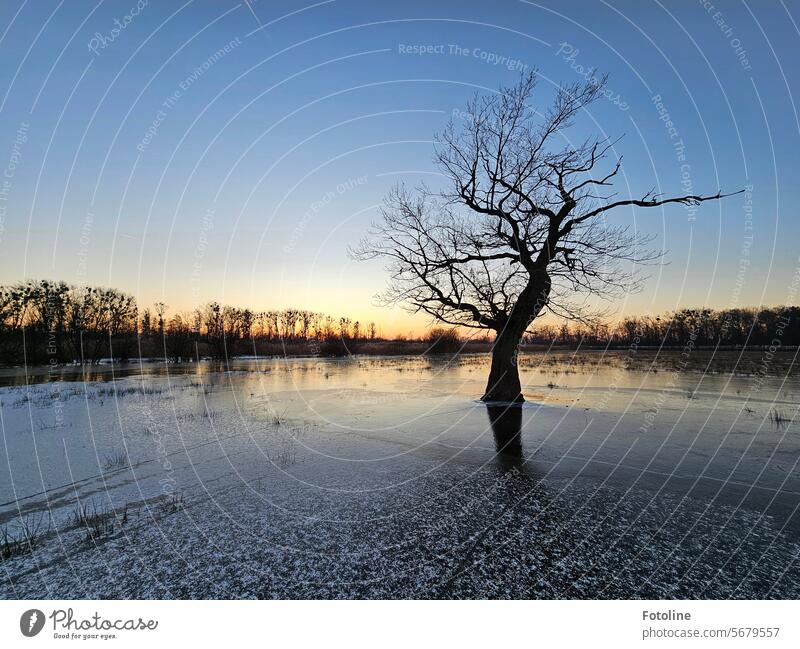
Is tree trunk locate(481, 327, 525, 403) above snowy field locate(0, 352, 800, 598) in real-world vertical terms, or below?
above

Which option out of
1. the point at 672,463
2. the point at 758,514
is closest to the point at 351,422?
the point at 672,463

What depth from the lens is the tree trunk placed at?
1858 cm

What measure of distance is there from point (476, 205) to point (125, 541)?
57.7 feet

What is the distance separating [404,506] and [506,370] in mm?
12978

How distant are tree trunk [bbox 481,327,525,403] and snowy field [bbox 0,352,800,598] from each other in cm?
334

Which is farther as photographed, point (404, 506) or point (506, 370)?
point (506, 370)

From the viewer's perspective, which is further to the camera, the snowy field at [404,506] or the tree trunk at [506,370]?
the tree trunk at [506,370]

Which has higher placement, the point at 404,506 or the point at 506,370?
the point at 506,370

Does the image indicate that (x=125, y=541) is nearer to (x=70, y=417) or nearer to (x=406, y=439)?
(x=406, y=439)

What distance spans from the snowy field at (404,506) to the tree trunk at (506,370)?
3337mm

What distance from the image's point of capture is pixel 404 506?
6852mm

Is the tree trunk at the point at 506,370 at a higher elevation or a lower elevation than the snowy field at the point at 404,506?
higher

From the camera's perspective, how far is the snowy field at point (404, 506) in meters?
4.70
